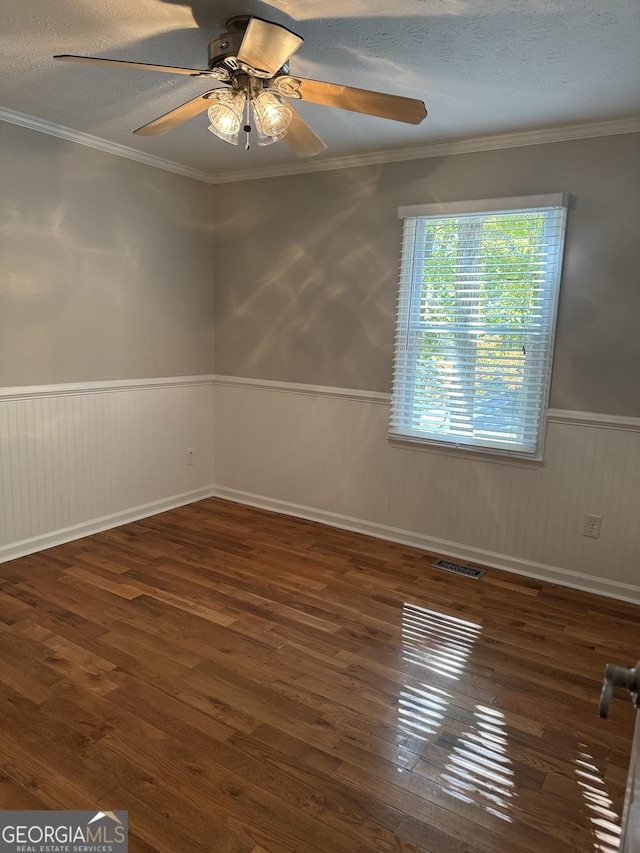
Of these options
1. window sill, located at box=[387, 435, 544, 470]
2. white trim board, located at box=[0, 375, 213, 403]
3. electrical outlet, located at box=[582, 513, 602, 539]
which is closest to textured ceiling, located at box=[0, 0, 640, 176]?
white trim board, located at box=[0, 375, 213, 403]

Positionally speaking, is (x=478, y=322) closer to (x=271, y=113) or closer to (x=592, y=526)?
(x=592, y=526)

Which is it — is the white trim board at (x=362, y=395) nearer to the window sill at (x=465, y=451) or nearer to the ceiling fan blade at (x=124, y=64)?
the window sill at (x=465, y=451)

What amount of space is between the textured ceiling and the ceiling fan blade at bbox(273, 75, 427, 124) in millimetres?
238

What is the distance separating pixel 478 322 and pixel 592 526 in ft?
4.21

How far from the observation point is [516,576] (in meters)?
3.32

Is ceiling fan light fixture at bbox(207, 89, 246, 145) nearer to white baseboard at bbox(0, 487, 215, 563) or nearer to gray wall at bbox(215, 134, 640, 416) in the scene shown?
gray wall at bbox(215, 134, 640, 416)

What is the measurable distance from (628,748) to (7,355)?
3365 mm

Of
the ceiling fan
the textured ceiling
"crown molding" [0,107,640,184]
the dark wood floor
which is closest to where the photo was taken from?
the dark wood floor

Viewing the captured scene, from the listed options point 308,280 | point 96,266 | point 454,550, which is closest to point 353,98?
point 308,280

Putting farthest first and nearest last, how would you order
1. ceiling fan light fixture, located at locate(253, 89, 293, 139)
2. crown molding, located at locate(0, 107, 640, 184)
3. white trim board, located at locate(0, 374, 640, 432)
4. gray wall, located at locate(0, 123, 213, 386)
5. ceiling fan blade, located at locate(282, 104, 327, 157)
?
gray wall, located at locate(0, 123, 213, 386) → white trim board, located at locate(0, 374, 640, 432) → crown molding, located at locate(0, 107, 640, 184) → ceiling fan blade, located at locate(282, 104, 327, 157) → ceiling fan light fixture, located at locate(253, 89, 293, 139)

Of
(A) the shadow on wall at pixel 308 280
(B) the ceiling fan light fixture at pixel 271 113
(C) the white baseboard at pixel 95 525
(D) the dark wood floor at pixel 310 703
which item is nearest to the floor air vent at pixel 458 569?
(D) the dark wood floor at pixel 310 703

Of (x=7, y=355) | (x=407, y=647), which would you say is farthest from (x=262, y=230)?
(x=407, y=647)

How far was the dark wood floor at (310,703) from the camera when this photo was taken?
166 centimetres

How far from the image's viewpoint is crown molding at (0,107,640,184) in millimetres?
2895
